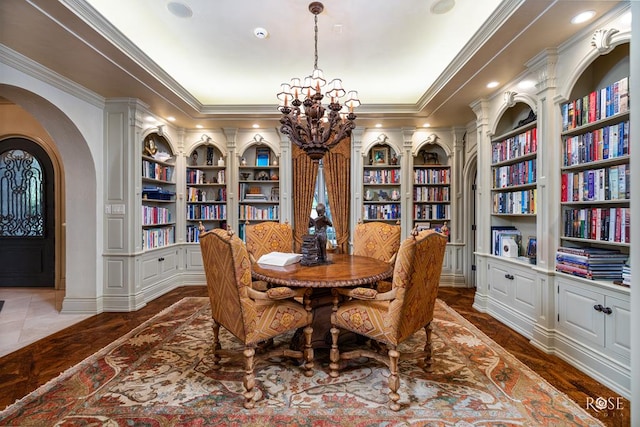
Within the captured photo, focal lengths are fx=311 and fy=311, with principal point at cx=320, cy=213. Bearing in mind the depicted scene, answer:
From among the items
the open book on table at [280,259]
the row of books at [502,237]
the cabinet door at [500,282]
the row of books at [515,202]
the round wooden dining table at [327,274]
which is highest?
the row of books at [515,202]

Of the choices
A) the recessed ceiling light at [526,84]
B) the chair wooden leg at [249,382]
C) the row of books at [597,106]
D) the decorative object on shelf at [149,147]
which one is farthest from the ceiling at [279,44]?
the chair wooden leg at [249,382]

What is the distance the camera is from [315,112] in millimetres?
2795

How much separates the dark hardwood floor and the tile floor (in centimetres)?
16

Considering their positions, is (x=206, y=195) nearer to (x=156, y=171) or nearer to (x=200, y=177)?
(x=200, y=177)

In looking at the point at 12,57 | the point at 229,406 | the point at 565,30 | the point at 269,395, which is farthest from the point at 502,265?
the point at 12,57

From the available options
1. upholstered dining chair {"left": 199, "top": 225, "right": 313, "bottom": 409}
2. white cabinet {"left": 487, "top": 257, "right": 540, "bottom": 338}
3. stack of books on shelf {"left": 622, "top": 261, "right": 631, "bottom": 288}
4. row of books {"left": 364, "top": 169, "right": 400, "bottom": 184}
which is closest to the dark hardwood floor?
white cabinet {"left": 487, "top": 257, "right": 540, "bottom": 338}

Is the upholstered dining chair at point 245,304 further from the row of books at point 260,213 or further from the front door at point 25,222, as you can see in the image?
the front door at point 25,222

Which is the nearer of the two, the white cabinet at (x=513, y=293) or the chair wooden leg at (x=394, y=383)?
the chair wooden leg at (x=394, y=383)

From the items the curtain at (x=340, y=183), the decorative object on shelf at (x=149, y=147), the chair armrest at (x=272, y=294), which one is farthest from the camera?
the curtain at (x=340, y=183)

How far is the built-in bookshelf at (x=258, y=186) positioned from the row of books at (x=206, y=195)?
0.31 m

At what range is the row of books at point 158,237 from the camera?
4414mm

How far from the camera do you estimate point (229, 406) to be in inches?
78.9

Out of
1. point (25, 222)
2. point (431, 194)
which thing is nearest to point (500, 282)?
point (431, 194)

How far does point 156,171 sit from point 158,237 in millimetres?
1000
